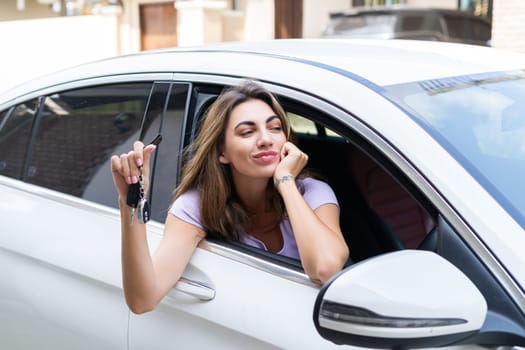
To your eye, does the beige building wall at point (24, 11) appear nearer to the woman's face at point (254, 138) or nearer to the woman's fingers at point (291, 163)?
the woman's face at point (254, 138)

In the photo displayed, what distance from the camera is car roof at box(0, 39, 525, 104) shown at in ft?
6.39

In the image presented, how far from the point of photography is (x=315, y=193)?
2.07 metres

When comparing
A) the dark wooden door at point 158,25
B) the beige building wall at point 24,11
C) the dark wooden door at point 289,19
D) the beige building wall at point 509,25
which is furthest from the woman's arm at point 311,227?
the beige building wall at point 24,11

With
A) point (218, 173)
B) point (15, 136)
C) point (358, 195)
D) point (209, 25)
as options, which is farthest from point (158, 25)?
point (218, 173)

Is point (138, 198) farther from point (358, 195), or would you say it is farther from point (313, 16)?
point (313, 16)

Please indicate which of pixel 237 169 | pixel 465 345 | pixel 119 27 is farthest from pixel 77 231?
pixel 119 27

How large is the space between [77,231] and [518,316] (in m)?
1.37

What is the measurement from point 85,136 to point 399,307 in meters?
1.57

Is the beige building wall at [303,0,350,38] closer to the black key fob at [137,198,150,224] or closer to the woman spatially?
the woman

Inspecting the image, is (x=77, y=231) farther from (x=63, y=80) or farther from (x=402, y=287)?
(x=402, y=287)

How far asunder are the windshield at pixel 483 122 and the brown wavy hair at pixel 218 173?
420 mm

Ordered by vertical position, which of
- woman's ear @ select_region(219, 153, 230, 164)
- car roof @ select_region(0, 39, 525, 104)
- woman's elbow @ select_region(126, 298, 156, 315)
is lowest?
woman's elbow @ select_region(126, 298, 156, 315)

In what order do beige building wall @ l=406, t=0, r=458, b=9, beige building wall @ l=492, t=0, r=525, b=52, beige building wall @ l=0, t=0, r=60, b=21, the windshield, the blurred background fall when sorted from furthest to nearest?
beige building wall @ l=0, t=0, r=60, b=21, beige building wall @ l=406, t=0, r=458, b=9, the blurred background, beige building wall @ l=492, t=0, r=525, b=52, the windshield

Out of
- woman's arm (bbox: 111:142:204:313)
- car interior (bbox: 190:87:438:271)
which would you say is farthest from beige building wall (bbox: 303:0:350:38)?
woman's arm (bbox: 111:142:204:313)
